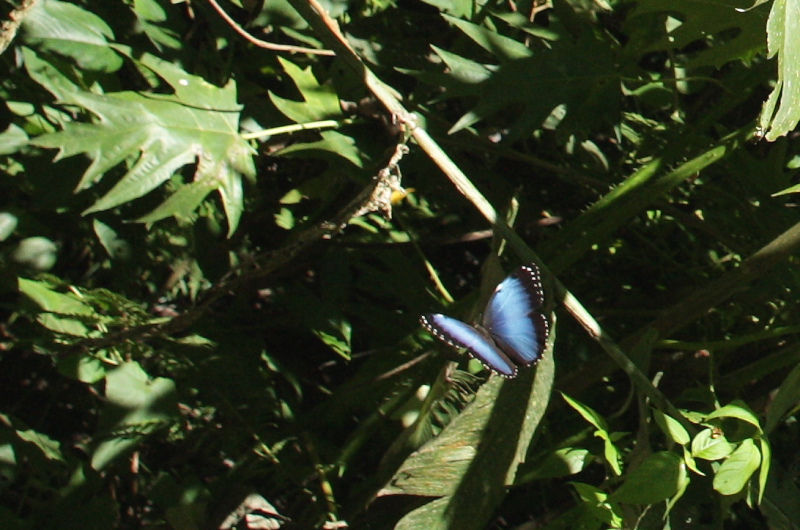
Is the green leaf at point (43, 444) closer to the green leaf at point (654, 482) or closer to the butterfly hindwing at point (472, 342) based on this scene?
the butterfly hindwing at point (472, 342)

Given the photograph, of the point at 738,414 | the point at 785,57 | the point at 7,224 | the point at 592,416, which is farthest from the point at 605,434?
the point at 7,224

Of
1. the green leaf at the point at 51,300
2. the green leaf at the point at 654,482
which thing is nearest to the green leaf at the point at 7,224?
the green leaf at the point at 51,300

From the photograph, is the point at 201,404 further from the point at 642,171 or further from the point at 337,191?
the point at 642,171

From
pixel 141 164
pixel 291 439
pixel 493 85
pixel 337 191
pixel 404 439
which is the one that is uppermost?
pixel 493 85

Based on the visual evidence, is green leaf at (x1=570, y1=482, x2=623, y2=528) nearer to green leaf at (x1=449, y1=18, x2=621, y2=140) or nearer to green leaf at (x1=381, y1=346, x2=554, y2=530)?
green leaf at (x1=381, y1=346, x2=554, y2=530)

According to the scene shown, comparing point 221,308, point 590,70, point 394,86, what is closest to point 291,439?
point 221,308

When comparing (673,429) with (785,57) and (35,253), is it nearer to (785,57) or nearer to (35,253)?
(785,57)

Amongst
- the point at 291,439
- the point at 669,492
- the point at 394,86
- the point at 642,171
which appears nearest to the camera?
the point at 669,492
